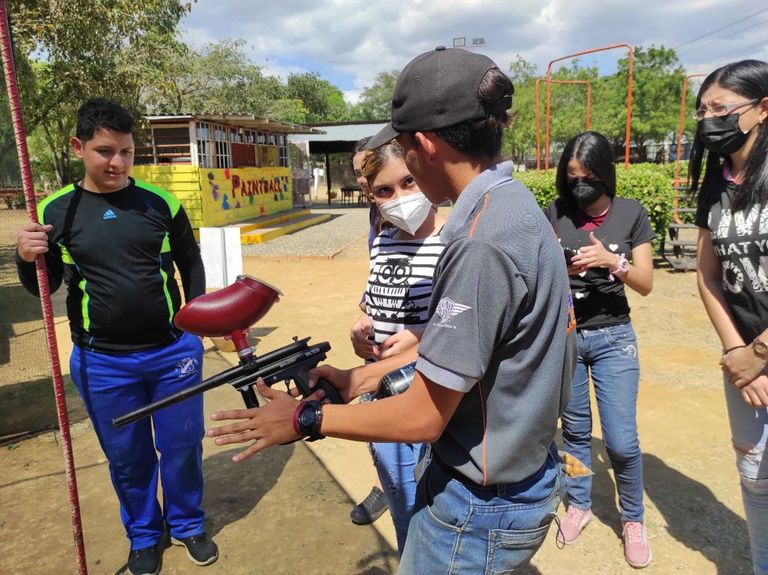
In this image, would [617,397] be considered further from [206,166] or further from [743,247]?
[206,166]

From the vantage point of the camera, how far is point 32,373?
4.33 meters

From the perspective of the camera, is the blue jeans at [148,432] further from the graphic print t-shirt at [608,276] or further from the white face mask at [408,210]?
the graphic print t-shirt at [608,276]

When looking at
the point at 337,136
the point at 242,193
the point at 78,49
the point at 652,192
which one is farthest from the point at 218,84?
the point at 652,192

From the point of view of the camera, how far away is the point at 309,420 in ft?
4.42

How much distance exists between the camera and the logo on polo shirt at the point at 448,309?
116 centimetres

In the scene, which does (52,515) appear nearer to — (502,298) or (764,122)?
(502,298)

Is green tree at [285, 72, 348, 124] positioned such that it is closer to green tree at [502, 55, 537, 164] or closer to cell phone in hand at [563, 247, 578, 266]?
green tree at [502, 55, 537, 164]

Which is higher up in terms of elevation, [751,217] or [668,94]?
[668,94]

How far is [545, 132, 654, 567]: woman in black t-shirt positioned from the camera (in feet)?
8.83

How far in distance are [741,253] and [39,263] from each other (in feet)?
9.32

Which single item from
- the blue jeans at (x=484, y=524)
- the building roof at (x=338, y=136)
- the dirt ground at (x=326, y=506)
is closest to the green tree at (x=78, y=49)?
the dirt ground at (x=326, y=506)

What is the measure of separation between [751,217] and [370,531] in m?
2.37

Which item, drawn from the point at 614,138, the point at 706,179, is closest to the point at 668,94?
the point at 614,138

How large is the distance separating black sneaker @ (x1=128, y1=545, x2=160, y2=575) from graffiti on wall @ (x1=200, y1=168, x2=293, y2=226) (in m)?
12.4
